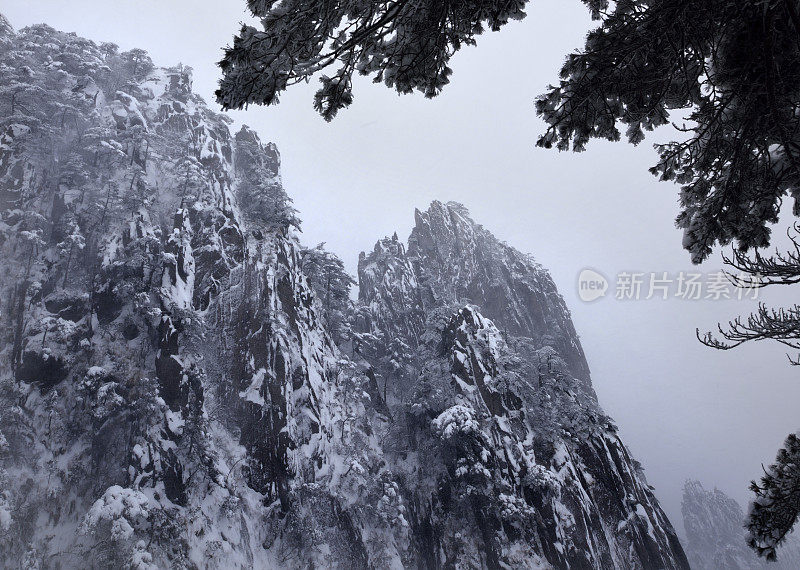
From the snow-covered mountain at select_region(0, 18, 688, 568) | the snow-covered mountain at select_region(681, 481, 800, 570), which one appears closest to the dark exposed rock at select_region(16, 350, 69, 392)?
the snow-covered mountain at select_region(0, 18, 688, 568)

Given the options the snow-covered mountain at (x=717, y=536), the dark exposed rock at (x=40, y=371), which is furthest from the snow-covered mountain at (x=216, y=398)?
the snow-covered mountain at (x=717, y=536)

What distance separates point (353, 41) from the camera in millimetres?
4059

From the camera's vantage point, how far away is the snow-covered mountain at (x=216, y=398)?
664 inches

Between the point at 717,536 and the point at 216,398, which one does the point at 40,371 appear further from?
the point at 717,536

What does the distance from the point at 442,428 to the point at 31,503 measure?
19258mm

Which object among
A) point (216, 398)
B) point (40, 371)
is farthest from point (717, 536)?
point (40, 371)

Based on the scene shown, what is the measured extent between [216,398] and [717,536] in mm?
89057

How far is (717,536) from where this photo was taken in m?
67.1

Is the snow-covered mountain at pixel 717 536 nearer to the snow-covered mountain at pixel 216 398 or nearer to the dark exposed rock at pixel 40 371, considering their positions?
the snow-covered mountain at pixel 216 398

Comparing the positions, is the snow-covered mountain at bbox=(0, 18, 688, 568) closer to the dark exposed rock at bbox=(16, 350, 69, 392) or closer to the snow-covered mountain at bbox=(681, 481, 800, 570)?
the dark exposed rock at bbox=(16, 350, 69, 392)

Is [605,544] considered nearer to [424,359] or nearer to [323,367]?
[424,359]

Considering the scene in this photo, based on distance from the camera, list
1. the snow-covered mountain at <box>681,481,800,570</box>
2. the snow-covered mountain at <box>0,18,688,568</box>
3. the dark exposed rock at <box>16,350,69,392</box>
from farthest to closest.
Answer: the snow-covered mountain at <box>681,481,800,570</box> → the dark exposed rock at <box>16,350,69,392</box> → the snow-covered mountain at <box>0,18,688,568</box>

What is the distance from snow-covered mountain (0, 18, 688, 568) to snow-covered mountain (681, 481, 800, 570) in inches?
2258

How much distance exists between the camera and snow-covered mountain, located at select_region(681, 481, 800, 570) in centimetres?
6159
